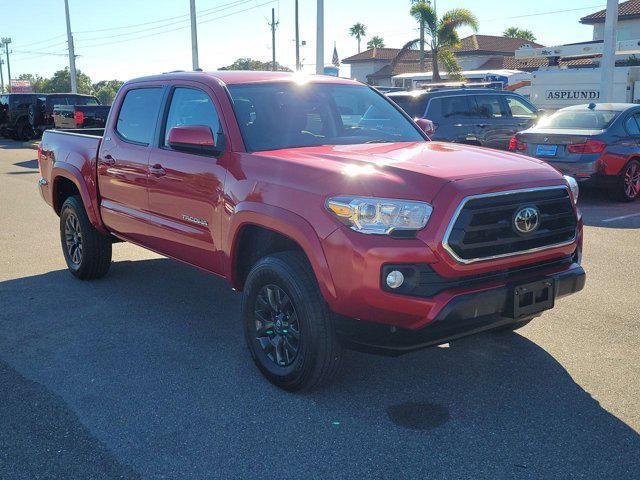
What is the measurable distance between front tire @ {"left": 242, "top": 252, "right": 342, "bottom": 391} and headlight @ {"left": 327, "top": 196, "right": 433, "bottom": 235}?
1.57 feet

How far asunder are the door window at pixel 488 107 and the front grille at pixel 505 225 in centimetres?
935

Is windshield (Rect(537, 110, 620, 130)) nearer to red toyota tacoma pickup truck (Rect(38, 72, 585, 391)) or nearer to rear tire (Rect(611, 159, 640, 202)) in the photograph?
rear tire (Rect(611, 159, 640, 202))

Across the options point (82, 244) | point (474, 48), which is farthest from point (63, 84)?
point (82, 244)

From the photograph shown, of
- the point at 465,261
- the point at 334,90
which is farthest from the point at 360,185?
the point at 334,90

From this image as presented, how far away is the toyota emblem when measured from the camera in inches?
143

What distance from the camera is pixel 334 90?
5.16 metres

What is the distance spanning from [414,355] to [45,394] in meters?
2.34

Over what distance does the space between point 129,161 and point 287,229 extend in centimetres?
222

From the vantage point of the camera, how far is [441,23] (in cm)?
3106

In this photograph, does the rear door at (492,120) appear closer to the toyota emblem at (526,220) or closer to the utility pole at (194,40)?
the toyota emblem at (526,220)

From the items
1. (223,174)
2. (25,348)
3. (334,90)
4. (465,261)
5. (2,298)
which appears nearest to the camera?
(465,261)

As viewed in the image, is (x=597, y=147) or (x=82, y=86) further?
(x=82, y=86)

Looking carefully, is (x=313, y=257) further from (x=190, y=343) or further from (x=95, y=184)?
(x=95, y=184)

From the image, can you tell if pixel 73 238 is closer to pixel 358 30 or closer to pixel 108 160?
pixel 108 160
